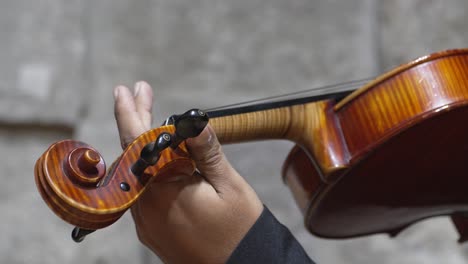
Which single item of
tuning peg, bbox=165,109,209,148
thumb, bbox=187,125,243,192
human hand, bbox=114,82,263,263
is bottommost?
human hand, bbox=114,82,263,263

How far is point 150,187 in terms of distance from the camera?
2.08 ft

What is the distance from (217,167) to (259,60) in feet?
4.07

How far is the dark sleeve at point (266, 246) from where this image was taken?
0.66 m

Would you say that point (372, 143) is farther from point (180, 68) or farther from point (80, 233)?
point (180, 68)

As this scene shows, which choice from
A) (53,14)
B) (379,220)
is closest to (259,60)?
(53,14)

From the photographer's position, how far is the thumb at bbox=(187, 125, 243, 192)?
2.04 ft

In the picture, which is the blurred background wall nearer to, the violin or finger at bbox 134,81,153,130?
Answer: the violin

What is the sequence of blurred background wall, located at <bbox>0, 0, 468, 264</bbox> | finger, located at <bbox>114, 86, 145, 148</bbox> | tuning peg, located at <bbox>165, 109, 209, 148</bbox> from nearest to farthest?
tuning peg, located at <bbox>165, 109, 209, 148</bbox> → finger, located at <bbox>114, 86, 145, 148</bbox> → blurred background wall, located at <bbox>0, 0, 468, 264</bbox>

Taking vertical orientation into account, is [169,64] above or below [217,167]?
below

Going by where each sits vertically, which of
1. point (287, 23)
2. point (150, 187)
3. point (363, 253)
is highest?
point (150, 187)

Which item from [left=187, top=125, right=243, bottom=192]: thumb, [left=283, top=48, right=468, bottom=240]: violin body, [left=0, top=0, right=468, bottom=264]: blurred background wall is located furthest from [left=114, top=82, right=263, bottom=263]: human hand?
[left=0, top=0, right=468, bottom=264]: blurred background wall

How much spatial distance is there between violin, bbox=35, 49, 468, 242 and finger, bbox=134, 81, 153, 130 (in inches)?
2.6

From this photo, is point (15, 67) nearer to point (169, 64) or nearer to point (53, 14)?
point (53, 14)

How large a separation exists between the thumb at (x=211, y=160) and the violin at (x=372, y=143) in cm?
1
